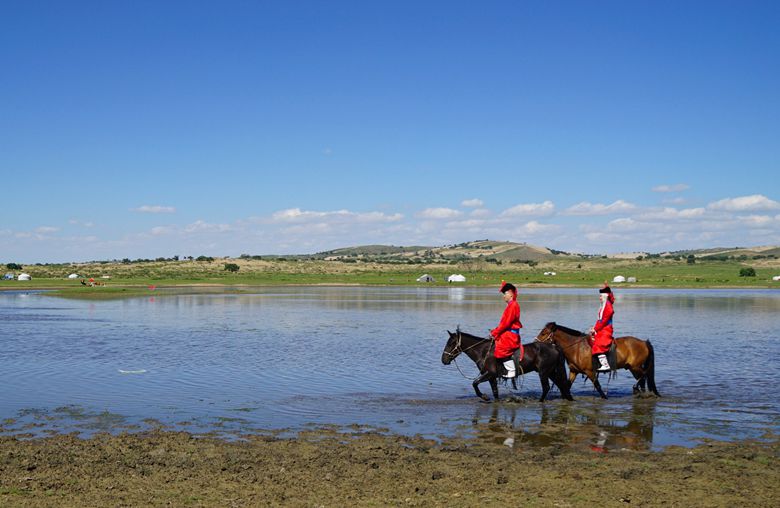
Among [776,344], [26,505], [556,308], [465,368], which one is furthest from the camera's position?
[556,308]

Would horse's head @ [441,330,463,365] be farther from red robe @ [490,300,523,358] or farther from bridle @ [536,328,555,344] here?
bridle @ [536,328,555,344]

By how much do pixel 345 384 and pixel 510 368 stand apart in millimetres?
4691

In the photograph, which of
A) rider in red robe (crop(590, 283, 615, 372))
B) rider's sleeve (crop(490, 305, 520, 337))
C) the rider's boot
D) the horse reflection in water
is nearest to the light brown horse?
rider in red robe (crop(590, 283, 615, 372))

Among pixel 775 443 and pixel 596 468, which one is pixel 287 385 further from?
pixel 775 443

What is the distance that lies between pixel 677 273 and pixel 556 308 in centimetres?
8317

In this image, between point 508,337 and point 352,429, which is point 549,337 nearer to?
point 508,337

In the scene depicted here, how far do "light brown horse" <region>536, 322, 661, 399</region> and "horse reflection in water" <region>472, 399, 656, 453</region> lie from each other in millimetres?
715

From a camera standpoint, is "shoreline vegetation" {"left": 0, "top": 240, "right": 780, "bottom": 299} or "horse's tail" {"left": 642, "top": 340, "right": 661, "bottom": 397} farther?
"shoreline vegetation" {"left": 0, "top": 240, "right": 780, "bottom": 299}

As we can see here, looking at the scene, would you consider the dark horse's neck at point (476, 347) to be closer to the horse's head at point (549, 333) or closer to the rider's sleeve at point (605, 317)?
the horse's head at point (549, 333)

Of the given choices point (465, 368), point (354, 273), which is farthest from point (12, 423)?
point (354, 273)

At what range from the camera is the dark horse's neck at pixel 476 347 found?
16.3 metres

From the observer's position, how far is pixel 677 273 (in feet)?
403

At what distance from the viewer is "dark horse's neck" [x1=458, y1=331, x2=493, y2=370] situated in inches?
640

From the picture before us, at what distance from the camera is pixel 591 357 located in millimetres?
16484
